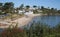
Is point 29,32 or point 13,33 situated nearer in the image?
point 13,33

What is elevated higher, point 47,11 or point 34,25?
point 34,25

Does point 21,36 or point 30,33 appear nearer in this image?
point 21,36

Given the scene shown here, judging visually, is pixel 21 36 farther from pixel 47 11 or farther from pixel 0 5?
pixel 47 11

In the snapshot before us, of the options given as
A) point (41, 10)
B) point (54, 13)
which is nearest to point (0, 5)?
point (41, 10)

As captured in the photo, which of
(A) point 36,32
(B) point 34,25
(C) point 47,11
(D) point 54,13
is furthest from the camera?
(D) point 54,13

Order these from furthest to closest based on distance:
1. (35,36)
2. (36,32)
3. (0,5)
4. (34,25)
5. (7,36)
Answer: (0,5)
(34,25)
(36,32)
(35,36)
(7,36)

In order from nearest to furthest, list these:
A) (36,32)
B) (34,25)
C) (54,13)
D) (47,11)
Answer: (36,32), (34,25), (47,11), (54,13)

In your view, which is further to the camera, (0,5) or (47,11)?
(47,11)

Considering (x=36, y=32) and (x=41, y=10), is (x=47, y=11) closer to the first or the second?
(x=41, y=10)

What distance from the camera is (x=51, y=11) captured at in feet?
332

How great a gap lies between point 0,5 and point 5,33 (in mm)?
62128

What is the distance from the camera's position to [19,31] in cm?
610

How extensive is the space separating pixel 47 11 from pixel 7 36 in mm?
92275

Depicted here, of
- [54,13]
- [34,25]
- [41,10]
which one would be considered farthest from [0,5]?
[34,25]
